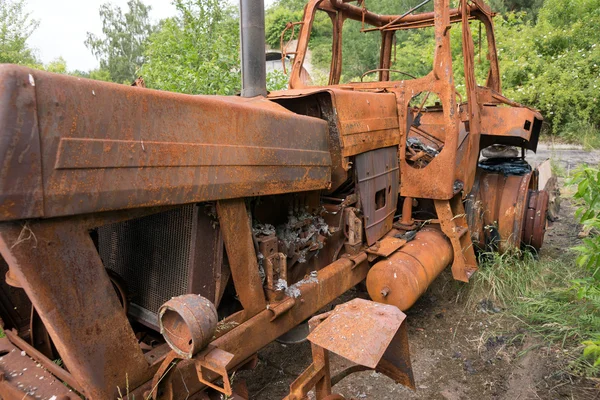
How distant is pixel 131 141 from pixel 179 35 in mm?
6663

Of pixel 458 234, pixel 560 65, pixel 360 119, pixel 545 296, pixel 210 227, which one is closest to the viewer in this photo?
pixel 210 227

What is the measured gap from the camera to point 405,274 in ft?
8.75

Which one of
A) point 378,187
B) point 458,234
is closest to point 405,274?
point 378,187

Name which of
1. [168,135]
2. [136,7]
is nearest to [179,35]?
[168,135]

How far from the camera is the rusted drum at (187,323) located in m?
1.32

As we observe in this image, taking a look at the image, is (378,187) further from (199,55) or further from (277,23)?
(277,23)

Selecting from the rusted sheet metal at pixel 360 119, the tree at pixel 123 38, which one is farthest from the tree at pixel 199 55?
the tree at pixel 123 38

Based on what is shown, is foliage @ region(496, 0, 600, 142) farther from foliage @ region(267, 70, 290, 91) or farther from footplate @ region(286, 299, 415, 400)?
footplate @ region(286, 299, 415, 400)

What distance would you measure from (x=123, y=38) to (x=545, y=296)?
35.0m

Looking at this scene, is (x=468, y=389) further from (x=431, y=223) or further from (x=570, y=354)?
(x=431, y=223)

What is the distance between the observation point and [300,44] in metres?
3.72

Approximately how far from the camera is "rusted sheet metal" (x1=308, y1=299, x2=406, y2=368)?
161cm

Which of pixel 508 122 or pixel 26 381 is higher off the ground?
pixel 508 122

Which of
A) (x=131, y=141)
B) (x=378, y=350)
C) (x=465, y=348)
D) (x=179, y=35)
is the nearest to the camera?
(x=131, y=141)
